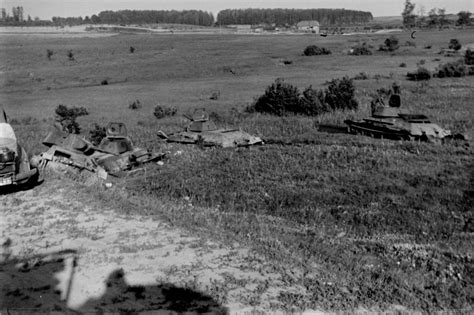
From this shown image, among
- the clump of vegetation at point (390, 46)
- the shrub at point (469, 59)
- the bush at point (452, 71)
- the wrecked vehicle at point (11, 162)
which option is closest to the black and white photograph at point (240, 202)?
the wrecked vehicle at point (11, 162)

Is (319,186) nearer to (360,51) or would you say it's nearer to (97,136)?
(97,136)

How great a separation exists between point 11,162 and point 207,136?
9842 millimetres

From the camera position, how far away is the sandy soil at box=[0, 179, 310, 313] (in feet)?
24.9

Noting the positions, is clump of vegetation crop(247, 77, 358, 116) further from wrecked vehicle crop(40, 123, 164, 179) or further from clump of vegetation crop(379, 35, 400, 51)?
clump of vegetation crop(379, 35, 400, 51)

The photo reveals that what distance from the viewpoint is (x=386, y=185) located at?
15820 millimetres

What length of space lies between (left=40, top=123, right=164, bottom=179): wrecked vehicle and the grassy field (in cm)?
76

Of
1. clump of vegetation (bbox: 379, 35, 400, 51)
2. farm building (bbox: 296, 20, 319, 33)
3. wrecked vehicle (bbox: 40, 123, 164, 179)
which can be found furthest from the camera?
farm building (bbox: 296, 20, 319, 33)

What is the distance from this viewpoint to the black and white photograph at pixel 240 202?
26.0 feet

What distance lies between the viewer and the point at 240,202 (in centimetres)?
1478

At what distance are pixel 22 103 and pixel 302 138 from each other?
21.2 metres

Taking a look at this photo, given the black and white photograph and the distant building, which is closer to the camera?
the black and white photograph

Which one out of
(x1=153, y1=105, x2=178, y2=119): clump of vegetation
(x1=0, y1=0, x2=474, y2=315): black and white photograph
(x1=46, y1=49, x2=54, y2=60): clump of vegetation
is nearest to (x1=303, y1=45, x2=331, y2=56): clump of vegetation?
(x1=0, y1=0, x2=474, y2=315): black and white photograph

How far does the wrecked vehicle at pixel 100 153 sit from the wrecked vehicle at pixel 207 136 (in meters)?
2.67

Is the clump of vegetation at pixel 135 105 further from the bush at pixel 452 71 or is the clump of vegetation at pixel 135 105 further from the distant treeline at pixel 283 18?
the distant treeline at pixel 283 18
